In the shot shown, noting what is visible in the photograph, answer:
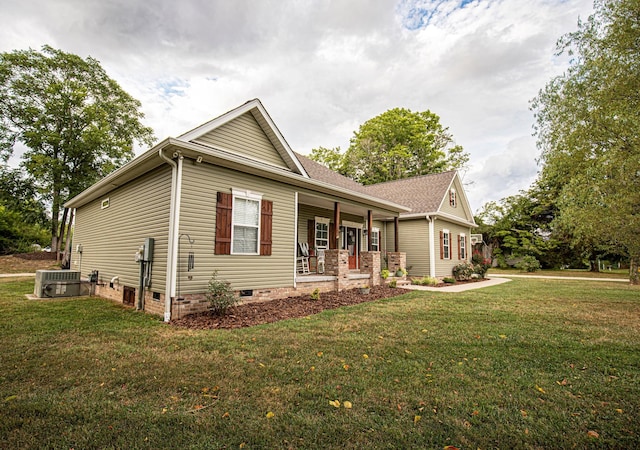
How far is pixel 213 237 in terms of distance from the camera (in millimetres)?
6617

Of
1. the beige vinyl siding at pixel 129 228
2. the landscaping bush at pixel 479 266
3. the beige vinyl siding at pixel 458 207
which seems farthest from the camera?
the landscaping bush at pixel 479 266

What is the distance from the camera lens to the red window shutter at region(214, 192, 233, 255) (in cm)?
667

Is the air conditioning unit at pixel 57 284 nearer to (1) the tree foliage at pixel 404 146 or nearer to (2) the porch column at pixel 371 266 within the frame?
(2) the porch column at pixel 371 266

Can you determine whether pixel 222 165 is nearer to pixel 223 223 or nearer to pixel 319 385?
pixel 223 223

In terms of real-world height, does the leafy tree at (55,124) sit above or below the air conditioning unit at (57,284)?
above

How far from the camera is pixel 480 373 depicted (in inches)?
133

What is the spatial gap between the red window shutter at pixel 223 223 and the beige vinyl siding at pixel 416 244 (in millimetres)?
10310

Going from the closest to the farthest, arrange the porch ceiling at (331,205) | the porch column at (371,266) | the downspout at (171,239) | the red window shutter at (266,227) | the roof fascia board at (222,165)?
1. the downspout at (171,239)
2. the roof fascia board at (222,165)
3. the red window shutter at (266,227)
4. the porch ceiling at (331,205)
5. the porch column at (371,266)

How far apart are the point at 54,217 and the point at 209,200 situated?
1789 cm

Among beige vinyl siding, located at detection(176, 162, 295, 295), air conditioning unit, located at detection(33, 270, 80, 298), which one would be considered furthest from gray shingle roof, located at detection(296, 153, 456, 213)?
air conditioning unit, located at detection(33, 270, 80, 298)

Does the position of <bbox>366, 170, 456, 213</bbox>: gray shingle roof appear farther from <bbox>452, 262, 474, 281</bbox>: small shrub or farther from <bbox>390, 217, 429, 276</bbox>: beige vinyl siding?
<bbox>452, 262, 474, 281</bbox>: small shrub

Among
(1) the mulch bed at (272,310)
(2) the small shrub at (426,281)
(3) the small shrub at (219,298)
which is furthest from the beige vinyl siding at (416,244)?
(3) the small shrub at (219,298)

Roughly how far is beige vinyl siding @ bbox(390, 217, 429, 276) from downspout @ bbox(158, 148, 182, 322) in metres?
11.5

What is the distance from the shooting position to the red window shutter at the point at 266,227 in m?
7.53
